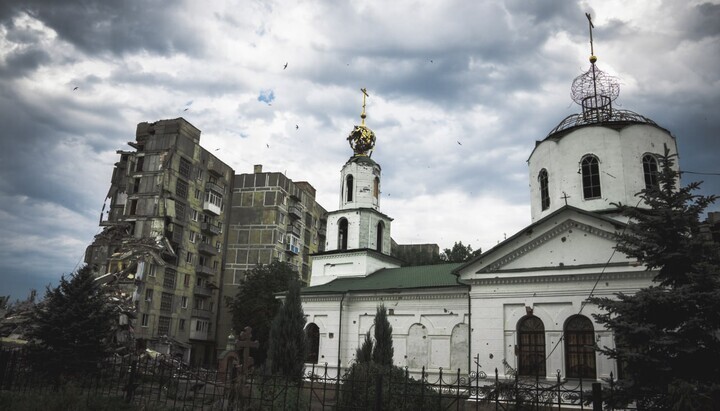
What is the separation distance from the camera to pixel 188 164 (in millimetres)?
43875

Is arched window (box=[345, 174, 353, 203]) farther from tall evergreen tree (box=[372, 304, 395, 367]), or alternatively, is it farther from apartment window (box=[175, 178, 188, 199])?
apartment window (box=[175, 178, 188, 199])

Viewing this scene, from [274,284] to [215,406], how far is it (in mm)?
25398

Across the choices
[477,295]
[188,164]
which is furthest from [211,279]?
[477,295]

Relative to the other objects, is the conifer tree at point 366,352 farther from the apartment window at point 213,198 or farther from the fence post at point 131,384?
the apartment window at point 213,198

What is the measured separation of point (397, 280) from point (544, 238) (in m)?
8.90

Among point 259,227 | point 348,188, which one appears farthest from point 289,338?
point 259,227

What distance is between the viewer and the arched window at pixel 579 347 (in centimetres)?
1814

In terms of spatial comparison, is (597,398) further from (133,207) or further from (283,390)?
(133,207)

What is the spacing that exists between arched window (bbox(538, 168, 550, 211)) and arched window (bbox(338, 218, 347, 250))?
1208 cm

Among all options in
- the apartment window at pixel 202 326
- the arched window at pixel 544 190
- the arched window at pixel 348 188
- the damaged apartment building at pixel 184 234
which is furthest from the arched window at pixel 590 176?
the apartment window at pixel 202 326

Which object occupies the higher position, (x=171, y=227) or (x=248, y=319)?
(x=171, y=227)

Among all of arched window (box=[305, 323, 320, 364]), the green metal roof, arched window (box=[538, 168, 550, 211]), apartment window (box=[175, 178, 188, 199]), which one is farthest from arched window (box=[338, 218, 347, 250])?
apartment window (box=[175, 178, 188, 199])

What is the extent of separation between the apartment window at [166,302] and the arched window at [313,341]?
1739 cm

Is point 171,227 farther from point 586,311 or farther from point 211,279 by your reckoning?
point 586,311
